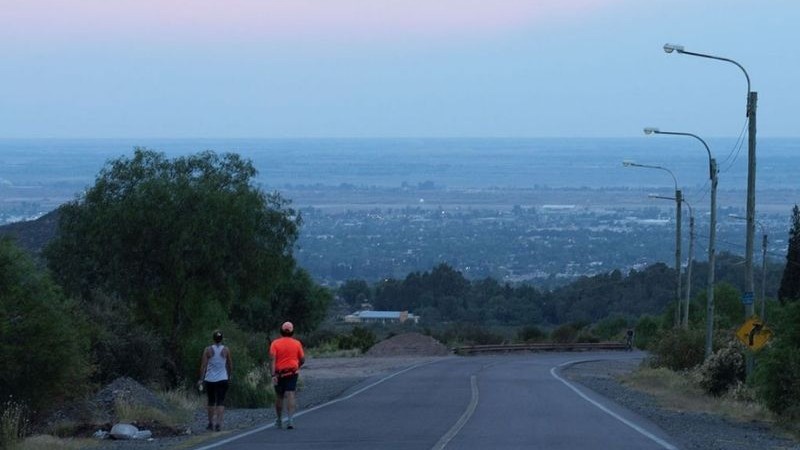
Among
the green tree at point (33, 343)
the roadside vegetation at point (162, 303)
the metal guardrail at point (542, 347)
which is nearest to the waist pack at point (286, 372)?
the roadside vegetation at point (162, 303)

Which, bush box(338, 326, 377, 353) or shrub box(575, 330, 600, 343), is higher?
bush box(338, 326, 377, 353)

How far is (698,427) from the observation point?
922 inches

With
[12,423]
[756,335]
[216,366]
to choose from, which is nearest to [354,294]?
[756,335]

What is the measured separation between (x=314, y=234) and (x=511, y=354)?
111277 millimetres

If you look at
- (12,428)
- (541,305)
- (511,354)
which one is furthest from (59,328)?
(541,305)

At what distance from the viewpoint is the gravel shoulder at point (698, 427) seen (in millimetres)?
19894

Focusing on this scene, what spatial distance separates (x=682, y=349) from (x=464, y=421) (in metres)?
22.5

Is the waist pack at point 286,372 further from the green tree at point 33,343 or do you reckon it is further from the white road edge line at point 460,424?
the green tree at point 33,343

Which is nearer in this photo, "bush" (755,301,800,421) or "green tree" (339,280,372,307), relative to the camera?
"bush" (755,301,800,421)

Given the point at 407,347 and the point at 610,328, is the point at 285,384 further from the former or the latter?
the point at 610,328

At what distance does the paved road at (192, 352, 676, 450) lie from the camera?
18.3m

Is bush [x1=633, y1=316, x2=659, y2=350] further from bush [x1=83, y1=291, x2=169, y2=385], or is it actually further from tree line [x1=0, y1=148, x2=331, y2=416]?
bush [x1=83, y1=291, x2=169, y2=385]

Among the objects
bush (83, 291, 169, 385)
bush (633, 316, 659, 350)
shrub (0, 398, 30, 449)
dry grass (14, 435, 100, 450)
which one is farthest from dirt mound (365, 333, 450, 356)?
dry grass (14, 435, 100, 450)

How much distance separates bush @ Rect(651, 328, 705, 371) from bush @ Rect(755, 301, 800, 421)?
56.1 feet
